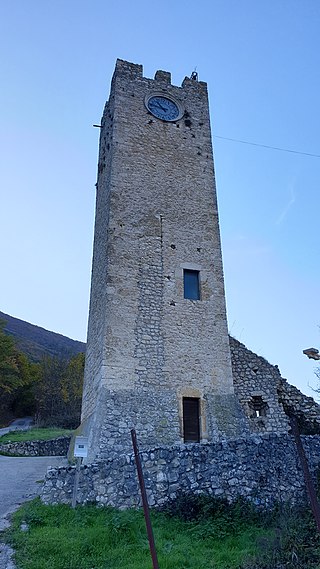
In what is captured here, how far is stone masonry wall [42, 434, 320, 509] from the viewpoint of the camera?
8062mm

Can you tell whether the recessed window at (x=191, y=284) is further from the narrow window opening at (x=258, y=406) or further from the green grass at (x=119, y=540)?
the green grass at (x=119, y=540)

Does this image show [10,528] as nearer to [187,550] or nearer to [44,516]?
[44,516]

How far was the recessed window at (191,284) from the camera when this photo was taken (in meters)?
13.8

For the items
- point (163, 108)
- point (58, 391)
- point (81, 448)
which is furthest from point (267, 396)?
point (58, 391)

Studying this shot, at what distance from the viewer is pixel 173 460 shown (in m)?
8.45

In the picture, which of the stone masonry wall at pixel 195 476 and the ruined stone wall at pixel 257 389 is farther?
the ruined stone wall at pixel 257 389

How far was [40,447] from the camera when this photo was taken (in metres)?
20.2

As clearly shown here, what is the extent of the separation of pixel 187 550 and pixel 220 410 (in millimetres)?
5808

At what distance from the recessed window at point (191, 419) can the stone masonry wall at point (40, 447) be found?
9.48m

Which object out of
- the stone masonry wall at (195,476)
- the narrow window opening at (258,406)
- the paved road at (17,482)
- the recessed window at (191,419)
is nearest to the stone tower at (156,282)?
the recessed window at (191,419)

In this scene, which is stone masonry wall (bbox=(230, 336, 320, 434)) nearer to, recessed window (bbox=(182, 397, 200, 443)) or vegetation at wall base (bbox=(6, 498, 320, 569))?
recessed window (bbox=(182, 397, 200, 443))

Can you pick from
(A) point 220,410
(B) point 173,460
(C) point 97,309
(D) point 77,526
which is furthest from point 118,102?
(D) point 77,526

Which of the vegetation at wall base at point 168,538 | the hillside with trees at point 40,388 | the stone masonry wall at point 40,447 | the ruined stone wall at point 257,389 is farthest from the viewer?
the hillside with trees at point 40,388

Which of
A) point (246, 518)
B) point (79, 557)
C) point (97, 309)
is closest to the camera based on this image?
point (79, 557)
